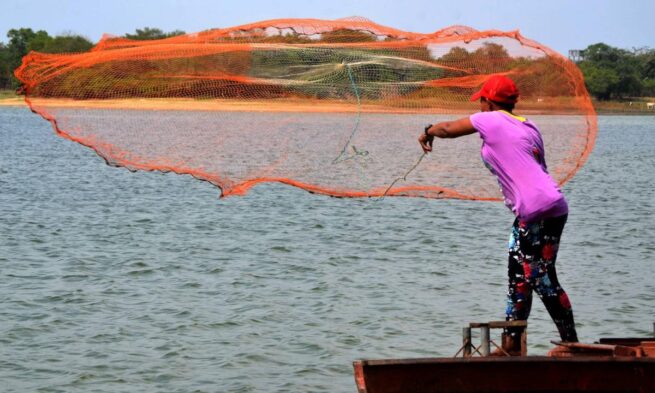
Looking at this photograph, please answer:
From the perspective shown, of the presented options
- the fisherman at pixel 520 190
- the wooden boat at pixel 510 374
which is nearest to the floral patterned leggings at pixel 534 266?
the fisherman at pixel 520 190

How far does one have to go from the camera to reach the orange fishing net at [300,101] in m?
8.02

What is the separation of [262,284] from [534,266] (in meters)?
6.53

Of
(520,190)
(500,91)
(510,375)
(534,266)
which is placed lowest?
(510,375)

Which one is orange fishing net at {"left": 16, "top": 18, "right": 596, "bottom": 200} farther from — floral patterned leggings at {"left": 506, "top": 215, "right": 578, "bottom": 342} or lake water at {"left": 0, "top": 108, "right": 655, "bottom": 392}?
lake water at {"left": 0, "top": 108, "right": 655, "bottom": 392}

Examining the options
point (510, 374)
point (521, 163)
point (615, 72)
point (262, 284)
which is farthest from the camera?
point (615, 72)

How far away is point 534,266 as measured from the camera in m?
7.04

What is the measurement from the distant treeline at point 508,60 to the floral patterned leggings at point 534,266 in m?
1.69

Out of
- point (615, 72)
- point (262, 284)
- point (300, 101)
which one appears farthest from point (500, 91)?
point (615, 72)

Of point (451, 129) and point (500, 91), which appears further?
point (500, 91)

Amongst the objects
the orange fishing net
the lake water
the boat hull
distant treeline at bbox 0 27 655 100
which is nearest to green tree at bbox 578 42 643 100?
distant treeline at bbox 0 27 655 100

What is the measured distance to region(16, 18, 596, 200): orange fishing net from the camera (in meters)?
8.02

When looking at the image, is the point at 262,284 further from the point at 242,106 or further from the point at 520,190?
the point at 520,190

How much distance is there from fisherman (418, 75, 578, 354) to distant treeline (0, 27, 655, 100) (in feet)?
4.37

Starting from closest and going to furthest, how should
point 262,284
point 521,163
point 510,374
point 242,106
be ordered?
point 510,374, point 521,163, point 242,106, point 262,284
